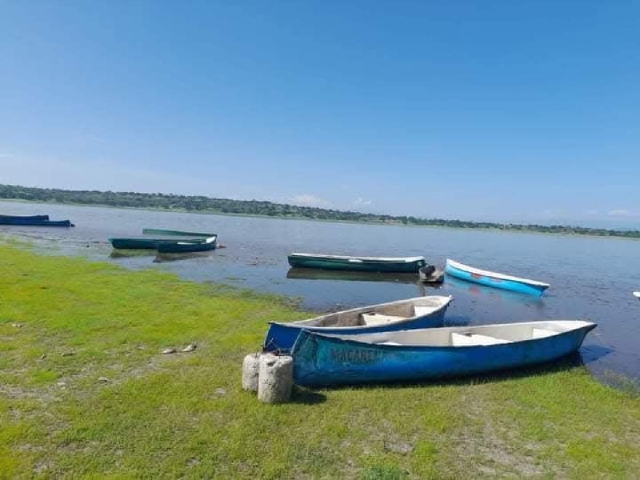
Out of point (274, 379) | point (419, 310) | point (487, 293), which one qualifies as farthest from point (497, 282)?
point (274, 379)

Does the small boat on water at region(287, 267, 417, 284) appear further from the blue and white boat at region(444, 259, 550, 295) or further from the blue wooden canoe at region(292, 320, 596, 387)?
the blue wooden canoe at region(292, 320, 596, 387)

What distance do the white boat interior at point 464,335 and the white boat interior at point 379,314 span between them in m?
1.00

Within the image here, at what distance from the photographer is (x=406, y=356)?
921cm

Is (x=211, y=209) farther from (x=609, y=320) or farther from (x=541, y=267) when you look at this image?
(x=609, y=320)

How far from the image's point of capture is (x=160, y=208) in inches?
6644

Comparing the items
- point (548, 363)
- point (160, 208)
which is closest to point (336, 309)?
point (548, 363)

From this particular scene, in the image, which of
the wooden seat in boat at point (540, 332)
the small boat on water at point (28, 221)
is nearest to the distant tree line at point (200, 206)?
the small boat on water at point (28, 221)

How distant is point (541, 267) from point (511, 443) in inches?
1681

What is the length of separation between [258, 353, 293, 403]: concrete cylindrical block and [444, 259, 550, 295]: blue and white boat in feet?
73.9

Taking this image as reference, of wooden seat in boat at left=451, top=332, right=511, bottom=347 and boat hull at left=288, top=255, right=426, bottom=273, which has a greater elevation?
wooden seat in boat at left=451, top=332, right=511, bottom=347

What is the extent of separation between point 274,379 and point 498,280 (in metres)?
23.7

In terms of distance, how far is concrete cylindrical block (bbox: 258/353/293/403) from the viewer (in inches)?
303

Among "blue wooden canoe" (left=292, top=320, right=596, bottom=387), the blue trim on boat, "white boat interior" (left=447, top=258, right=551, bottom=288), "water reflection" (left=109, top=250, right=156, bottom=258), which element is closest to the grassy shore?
"blue wooden canoe" (left=292, top=320, right=596, bottom=387)

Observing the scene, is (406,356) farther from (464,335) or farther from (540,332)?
(540,332)
